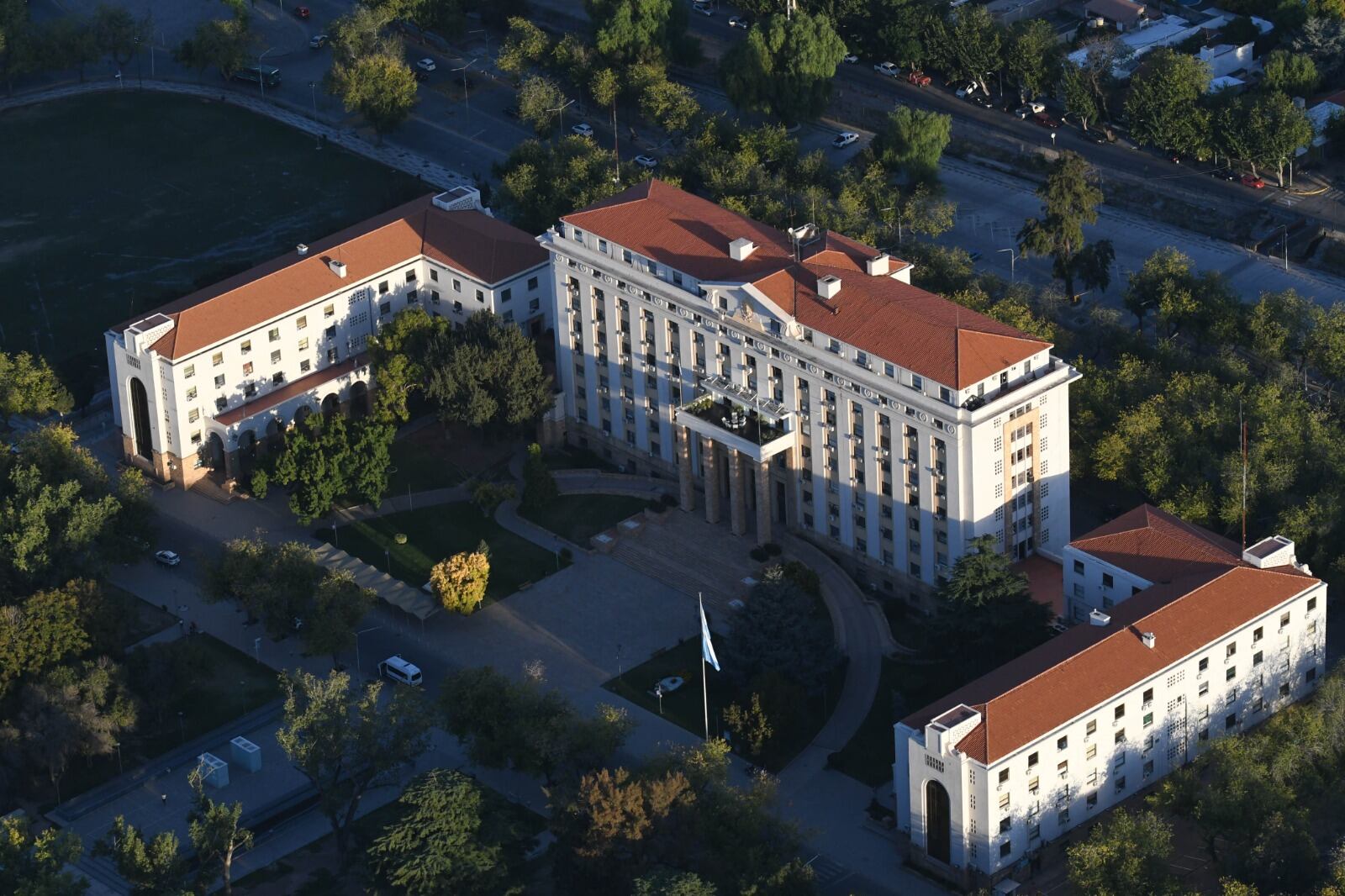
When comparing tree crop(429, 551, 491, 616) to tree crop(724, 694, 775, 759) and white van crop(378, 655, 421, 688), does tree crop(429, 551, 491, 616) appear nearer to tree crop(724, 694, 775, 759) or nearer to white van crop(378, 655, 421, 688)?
white van crop(378, 655, 421, 688)

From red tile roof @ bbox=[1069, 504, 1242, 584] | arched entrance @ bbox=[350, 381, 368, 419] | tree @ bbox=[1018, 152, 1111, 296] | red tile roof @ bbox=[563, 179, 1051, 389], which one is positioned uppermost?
red tile roof @ bbox=[563, 179, 1051, 389]

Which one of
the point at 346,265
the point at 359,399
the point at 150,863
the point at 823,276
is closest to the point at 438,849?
the point at 150,863

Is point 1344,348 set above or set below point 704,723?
above

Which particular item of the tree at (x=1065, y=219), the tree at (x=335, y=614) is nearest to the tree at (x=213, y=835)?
the tree at (x=335, y=614)

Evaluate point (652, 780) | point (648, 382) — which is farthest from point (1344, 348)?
point (652, 780)

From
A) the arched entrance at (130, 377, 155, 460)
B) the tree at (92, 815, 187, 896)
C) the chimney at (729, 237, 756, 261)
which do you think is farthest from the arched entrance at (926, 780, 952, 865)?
the arched entrance at (130, 377, 155, 460)

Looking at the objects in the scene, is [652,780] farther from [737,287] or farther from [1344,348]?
[1344,348]
